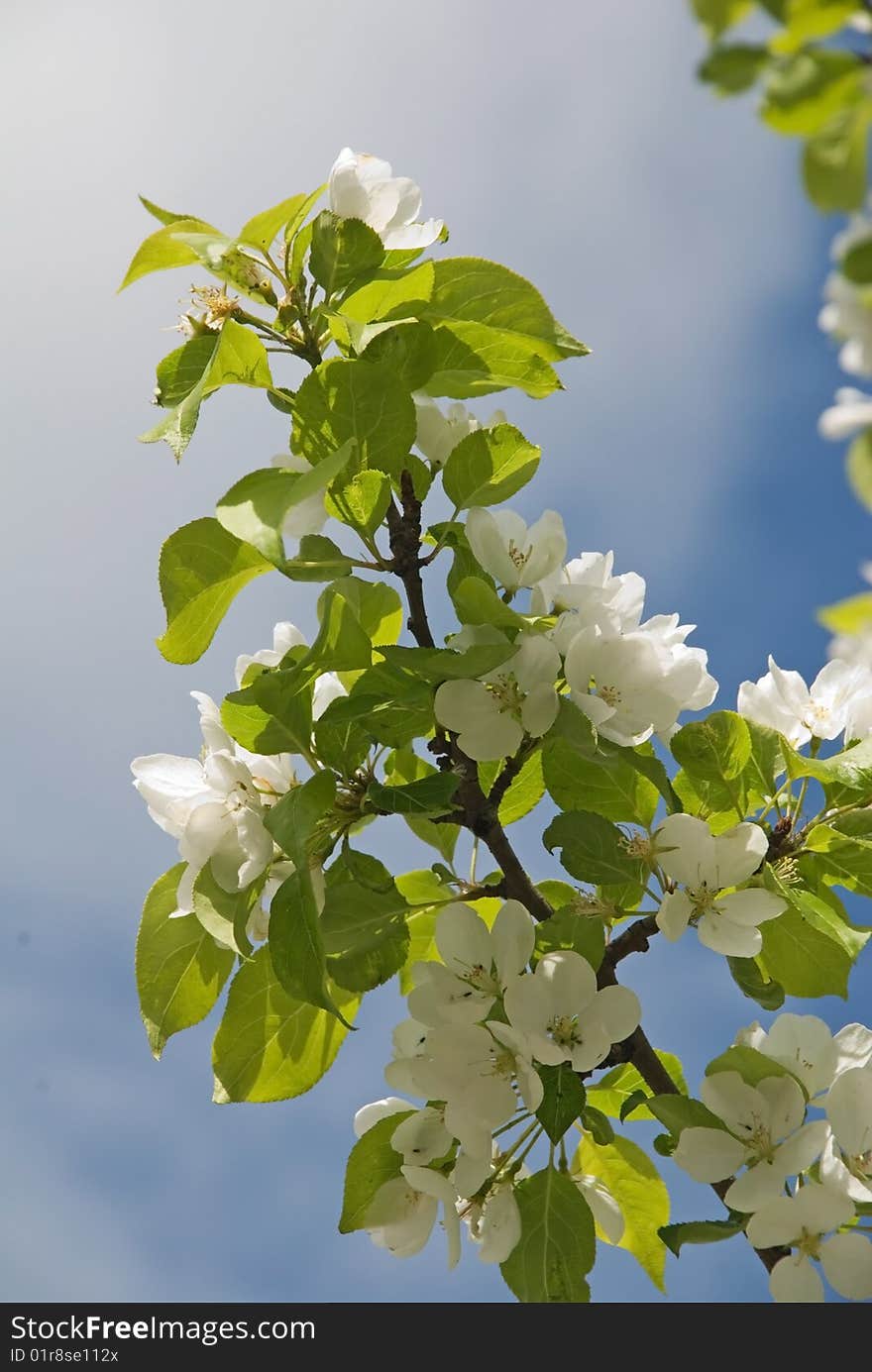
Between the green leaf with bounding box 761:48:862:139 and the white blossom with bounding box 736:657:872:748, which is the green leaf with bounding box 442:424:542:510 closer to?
the white blossom with bounding box 736:657:872:748

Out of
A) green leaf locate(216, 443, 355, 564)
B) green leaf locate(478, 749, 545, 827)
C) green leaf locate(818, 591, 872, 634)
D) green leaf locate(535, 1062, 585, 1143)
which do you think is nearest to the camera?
green leaf locate(818, 591, 872, 634)

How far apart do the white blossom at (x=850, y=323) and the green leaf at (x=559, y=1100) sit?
0.98m

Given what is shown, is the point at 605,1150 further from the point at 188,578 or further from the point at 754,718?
the point at 188,578

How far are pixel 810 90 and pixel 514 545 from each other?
0.95 m

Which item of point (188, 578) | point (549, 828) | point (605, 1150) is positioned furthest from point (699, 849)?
point (188, 578)

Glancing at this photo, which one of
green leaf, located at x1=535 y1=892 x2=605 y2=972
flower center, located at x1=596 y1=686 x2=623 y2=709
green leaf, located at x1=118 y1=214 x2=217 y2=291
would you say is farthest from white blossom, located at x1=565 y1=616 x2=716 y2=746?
green leaf, located at x1=118 y1=214 x2=217 y2=291

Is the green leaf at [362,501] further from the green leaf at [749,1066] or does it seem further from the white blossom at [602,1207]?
the white blossom at [602,1207]

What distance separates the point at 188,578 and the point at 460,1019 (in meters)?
0.63

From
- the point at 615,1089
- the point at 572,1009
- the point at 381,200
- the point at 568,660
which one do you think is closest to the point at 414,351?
the point at 381,200

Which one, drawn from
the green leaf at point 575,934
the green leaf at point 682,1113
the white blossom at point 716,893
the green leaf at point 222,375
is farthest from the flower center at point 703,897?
the green leaf at point 222,375

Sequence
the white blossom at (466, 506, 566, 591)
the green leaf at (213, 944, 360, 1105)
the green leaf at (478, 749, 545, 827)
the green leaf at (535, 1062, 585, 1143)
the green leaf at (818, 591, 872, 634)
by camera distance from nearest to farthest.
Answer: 1. the green leaf at (818, 591, 872, 634)
2. the green leaf at (535, 1062, 585, 1143)
3. the white blossom at (466, 506, 566, 591)
4. the green leaf at (213, 944, 360, 1105)
5. the green leaf at (478, 749, 545, 827)

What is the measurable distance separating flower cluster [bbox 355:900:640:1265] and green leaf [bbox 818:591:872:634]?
872mm

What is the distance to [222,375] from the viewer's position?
1.68 m

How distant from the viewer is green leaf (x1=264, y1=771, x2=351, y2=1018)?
150 centimetres
